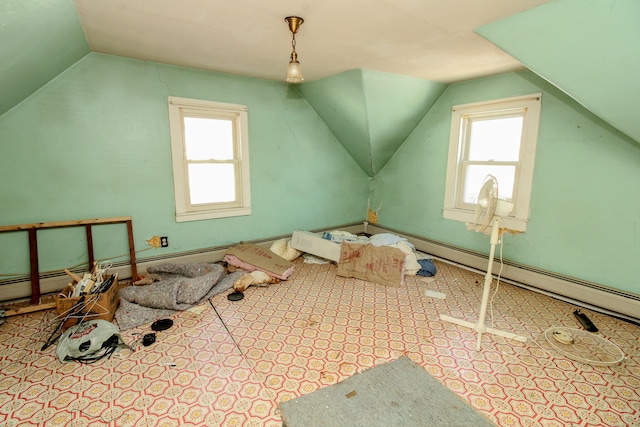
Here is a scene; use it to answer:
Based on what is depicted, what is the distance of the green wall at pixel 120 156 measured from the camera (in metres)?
2.71

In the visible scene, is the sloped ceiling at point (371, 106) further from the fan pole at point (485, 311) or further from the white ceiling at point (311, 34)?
the fan pole at point (485, 311)

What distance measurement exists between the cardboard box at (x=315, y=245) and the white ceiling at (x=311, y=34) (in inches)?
79.2

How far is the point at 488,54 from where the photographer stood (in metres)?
2.64

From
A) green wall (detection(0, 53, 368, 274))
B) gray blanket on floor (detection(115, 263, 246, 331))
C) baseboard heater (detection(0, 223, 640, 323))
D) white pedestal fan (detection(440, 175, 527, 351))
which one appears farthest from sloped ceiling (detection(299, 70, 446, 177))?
gray blanket on floor (detection(115, 263, 246, 331))

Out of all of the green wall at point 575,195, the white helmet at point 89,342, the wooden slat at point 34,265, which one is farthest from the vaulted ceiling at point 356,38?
the white helmet at point 89,342

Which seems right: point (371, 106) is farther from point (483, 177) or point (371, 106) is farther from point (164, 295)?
point (164, 295)

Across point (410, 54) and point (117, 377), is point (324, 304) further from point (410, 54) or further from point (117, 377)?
point (410, 54)

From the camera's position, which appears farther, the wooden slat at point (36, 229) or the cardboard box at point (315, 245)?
the cardboard box at point (315, 245)

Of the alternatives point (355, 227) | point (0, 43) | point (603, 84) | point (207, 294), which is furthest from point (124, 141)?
point (603, 84)

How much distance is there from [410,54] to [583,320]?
9.09 feet

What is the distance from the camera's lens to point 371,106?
3514 mm

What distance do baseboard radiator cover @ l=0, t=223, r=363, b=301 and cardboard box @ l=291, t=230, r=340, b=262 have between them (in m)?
0.27

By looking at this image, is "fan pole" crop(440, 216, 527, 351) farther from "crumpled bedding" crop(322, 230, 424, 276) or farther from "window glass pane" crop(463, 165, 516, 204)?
"window glass pane" crop(463, 165, 516, 204)

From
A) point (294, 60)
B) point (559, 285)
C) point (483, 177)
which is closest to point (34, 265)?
point (294, 60)
